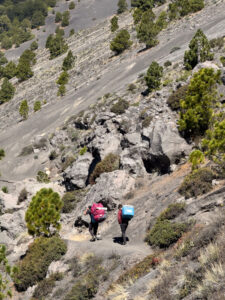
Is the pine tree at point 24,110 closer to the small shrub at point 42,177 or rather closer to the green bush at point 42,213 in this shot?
the small shrub at point 42,177

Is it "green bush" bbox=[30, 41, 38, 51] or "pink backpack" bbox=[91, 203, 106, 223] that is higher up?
"pink backpack" bbox=[91, 203, 106, 223]

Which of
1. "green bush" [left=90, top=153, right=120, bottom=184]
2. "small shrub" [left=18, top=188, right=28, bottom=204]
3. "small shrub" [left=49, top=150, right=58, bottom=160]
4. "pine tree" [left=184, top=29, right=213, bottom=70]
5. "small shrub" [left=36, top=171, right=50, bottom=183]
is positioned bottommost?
"small shrub" [left=49, top=150, right=58, bottom=160]

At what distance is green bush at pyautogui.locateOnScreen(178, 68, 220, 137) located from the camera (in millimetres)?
21797

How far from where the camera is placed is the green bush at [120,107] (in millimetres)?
38344

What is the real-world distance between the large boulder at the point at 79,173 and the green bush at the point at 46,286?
1469 cm

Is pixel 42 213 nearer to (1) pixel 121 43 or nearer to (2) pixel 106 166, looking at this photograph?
(2) pixel 106 166

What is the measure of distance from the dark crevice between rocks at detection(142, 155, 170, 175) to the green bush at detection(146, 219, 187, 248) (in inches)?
311

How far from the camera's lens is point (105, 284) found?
38.1 feet

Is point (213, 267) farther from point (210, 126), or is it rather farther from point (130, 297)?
point (210, 126)

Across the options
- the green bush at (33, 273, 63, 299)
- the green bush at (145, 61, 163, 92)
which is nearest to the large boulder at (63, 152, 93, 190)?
the green bush at (145, 61, 163, 92)

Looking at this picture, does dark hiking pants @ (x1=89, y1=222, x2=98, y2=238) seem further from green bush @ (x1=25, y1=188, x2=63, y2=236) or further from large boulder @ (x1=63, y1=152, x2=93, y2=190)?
large boulder @ (x1=63, y1=152, x2=93, y2=190)

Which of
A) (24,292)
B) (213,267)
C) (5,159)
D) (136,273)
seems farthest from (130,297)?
(5,159)

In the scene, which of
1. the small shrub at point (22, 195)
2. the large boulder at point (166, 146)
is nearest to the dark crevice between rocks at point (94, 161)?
the large boulder at point (166, 146)

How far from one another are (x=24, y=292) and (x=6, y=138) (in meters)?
Result: 47.0
